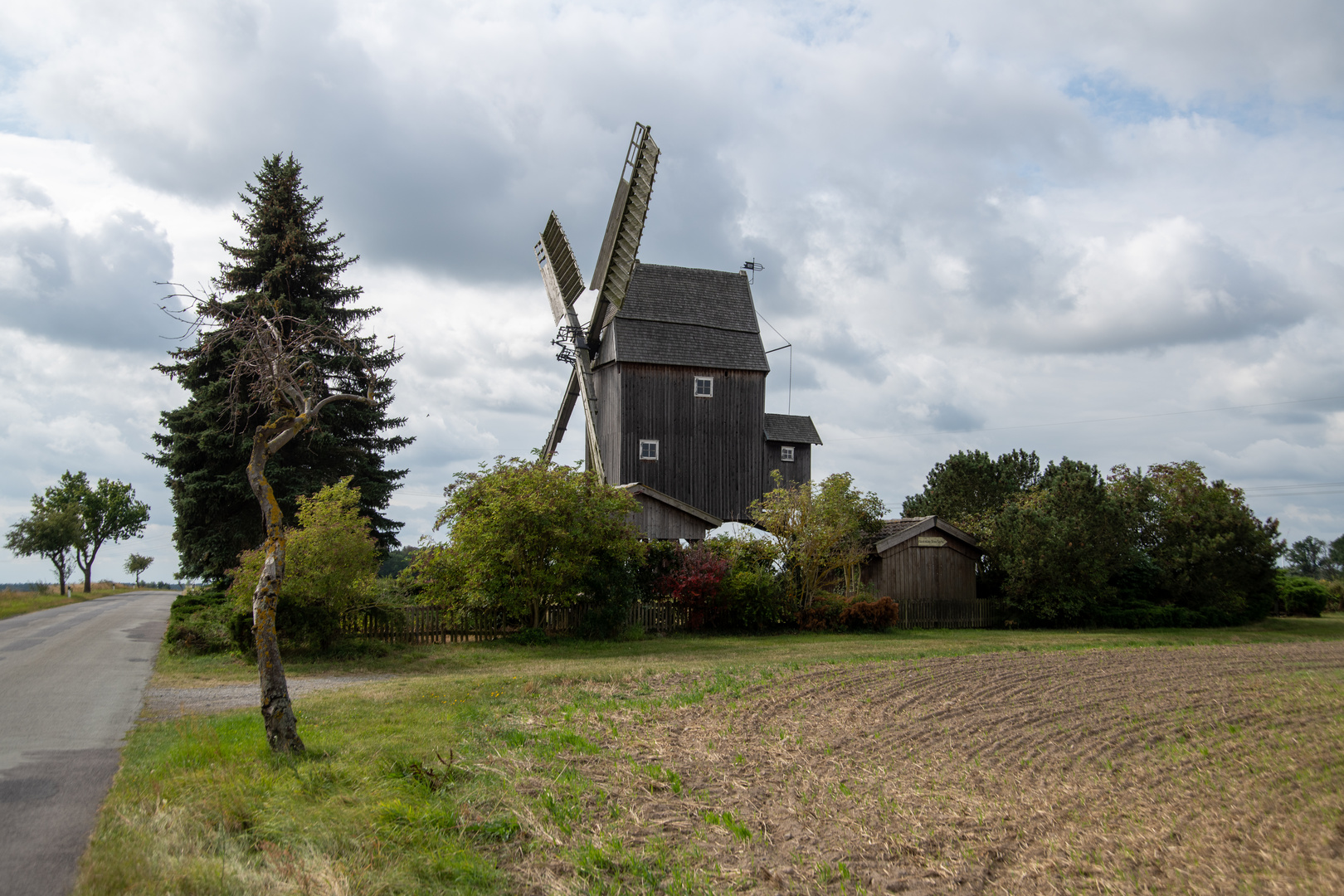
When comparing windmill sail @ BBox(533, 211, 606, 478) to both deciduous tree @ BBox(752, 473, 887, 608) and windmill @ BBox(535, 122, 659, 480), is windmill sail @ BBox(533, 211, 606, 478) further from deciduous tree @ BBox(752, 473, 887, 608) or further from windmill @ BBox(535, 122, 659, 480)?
deciduous tree @ BBox(752, 473, 887, 608)

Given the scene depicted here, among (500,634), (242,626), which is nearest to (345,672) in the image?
(242,626)

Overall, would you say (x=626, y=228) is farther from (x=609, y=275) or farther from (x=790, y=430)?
(x=790, y=430)

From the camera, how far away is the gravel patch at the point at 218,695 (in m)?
12.1

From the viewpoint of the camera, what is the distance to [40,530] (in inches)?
2250

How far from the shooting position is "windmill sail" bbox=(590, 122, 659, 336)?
33.4 m

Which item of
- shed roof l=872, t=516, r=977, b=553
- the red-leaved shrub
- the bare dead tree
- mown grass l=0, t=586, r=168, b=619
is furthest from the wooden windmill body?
mown grass l=0, t=586, r=168, b=619

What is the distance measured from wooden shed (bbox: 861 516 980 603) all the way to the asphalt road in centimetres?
2040

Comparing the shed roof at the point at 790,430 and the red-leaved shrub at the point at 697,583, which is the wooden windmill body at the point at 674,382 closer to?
the shed roof at the point at 790,430

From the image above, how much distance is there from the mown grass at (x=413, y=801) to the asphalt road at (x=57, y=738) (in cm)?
24

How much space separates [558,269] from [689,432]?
1231 cm

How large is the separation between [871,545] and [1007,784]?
2052 cm

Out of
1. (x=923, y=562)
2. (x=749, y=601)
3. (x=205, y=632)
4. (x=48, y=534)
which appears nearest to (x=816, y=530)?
(x=749, y=601)

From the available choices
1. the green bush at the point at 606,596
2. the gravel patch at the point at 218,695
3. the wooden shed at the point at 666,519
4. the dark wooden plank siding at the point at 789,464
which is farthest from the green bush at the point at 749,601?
the gravel patch at the point at 218,695

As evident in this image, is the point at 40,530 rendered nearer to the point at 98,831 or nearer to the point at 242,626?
the point at 242,626
